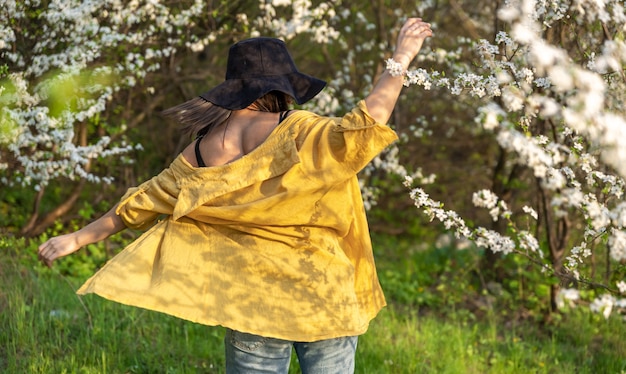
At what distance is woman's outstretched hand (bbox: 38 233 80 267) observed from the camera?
104 inches

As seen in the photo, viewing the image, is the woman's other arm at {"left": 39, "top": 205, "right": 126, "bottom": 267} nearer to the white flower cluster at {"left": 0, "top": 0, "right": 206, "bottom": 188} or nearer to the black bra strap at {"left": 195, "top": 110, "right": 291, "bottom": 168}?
the black bra strap at {"left": 195, "top": 110, "right": 291, "bottom": 168}

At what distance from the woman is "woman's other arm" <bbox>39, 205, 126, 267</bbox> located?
0.52ft

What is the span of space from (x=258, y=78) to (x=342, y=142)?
417mm

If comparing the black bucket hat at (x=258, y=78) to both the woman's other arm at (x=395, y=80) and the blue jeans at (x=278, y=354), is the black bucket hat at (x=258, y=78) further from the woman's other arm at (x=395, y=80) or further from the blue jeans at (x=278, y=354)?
the blue jeans at (x=278, y=354)

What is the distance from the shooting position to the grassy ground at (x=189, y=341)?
3.96 metres

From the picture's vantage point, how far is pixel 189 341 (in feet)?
14.0

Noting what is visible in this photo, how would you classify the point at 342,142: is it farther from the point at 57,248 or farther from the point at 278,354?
the point at 57,248

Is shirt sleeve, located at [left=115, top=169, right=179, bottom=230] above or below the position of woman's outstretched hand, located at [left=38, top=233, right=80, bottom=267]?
above

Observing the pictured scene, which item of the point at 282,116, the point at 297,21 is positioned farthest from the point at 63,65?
the point at 282,116

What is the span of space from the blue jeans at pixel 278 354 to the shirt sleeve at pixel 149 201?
475 millimetres

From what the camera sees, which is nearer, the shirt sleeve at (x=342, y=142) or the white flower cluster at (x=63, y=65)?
the shirt sleeve at (x=342, y=142)

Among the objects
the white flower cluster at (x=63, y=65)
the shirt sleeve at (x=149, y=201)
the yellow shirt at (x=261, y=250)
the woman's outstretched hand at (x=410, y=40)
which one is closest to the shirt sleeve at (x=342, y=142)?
the yellow shirt at (x=261, y=250)

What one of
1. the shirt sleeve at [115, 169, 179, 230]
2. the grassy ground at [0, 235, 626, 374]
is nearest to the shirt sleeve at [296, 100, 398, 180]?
the shirt sleeve at [115, 169, 179, 230]

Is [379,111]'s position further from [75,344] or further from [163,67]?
[163,67]
